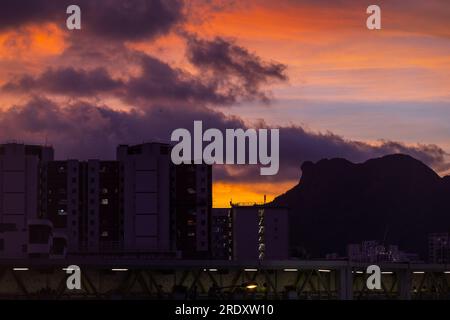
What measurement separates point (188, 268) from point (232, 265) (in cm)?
360

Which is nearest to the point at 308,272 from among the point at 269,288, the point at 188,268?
the point at 269,288

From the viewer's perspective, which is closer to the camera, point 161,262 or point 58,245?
point 161,262
